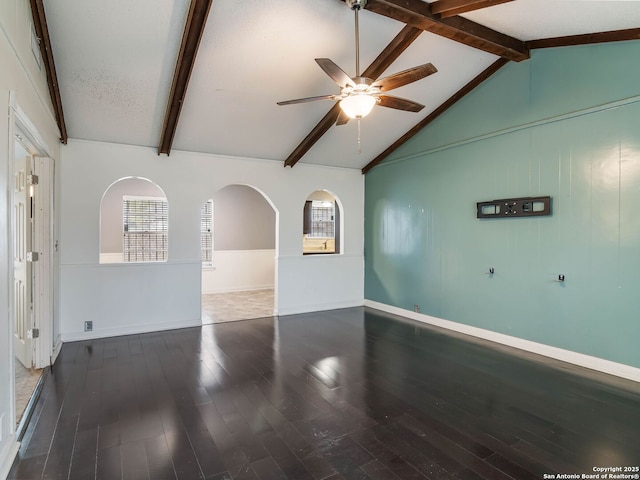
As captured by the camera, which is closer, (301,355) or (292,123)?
(301,355)

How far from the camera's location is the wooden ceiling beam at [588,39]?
132 inches

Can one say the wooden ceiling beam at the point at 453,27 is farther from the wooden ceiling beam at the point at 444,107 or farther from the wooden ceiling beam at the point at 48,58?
the wooden ceiling beam at the point at 48,58

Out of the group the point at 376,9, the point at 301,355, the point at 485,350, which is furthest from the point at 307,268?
the point at 376,9

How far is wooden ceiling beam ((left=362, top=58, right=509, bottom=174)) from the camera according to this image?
14.7 feet

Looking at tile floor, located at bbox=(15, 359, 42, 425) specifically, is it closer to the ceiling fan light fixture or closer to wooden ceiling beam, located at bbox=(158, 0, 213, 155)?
wooden ceiling beam, located at bbox=(158, 0, 213, 155)

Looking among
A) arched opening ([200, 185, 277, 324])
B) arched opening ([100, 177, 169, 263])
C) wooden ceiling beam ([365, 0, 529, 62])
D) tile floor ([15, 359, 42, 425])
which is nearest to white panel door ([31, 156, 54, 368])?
tile floor ([15, 359, 42, 425])

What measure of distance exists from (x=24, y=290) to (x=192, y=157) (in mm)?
2606

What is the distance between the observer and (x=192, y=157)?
529 centimetres

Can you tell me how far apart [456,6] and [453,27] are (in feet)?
1.11

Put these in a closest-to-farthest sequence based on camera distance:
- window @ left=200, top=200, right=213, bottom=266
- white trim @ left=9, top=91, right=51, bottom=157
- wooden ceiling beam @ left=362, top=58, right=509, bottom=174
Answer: white trim @ left=9, top=91, right=51, bottom=157, wooden ceiling beam @ left=362, top=58, right=509, bottom=174, window @ left=200, top=200, right=213, bottom=266

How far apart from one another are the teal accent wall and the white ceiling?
1.47 ft

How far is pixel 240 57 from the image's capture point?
3.71 m

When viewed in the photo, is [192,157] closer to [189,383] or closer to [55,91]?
[55,91]

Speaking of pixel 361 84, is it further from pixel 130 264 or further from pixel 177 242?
pixel 130 264
